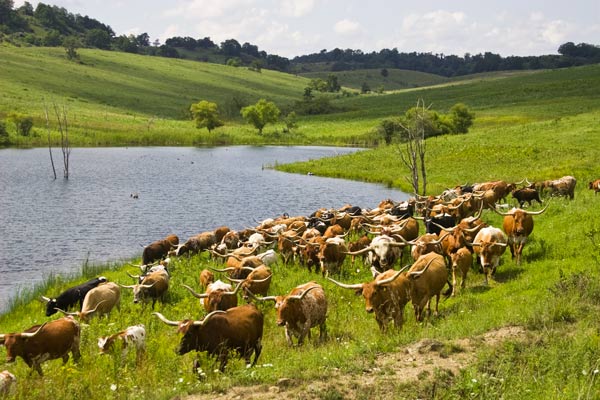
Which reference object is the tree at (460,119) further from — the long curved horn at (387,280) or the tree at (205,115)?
the long curved horn at (387,280)

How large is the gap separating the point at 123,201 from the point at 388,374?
111 ft

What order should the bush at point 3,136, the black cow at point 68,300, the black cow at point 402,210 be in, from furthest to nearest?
1. the bush at point 3,136
2. the black cow at point 402,210
3. the black cow at point 68,300

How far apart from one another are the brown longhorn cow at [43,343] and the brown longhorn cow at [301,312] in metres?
3.69

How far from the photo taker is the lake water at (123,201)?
86.4ft

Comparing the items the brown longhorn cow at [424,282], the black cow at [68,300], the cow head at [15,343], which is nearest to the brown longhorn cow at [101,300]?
the black cow at [68,300]

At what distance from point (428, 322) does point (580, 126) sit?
4587 cm

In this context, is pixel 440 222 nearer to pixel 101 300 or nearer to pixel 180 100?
pixel 101 300

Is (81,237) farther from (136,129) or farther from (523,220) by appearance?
(136,129)

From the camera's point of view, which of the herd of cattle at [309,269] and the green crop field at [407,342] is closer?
the green crop field at [407,342]

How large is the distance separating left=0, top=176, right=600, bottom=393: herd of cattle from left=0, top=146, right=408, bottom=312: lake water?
17.3 ft

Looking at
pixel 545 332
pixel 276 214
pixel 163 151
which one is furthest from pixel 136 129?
pixel 545 332

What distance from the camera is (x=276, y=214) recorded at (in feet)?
118

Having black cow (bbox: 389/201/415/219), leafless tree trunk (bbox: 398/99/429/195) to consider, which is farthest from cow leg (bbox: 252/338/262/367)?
black cow (bbox: 389/201/415/219)

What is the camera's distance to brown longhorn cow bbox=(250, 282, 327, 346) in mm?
11875
